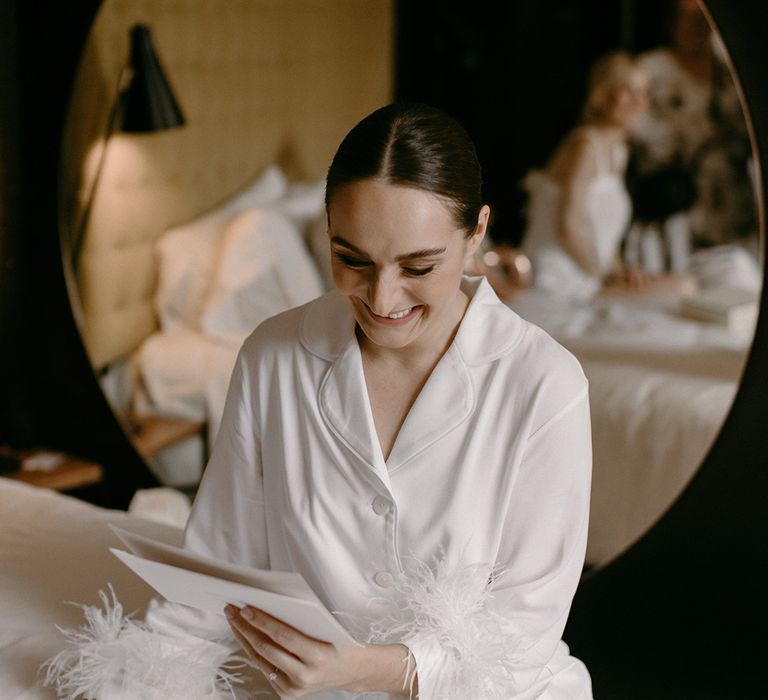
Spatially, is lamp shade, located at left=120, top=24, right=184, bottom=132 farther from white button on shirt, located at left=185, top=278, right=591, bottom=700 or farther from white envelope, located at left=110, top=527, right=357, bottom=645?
white envelope, located at left=110, top=527, right=357, bottom=645

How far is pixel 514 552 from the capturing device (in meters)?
1.19

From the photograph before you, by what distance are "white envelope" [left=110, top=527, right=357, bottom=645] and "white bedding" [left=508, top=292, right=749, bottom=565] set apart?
90 centimetres

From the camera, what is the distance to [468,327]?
1243 mm

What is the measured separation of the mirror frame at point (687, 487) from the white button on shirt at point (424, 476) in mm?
442

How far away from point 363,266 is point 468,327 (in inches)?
7.4

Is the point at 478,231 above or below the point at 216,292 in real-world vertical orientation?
above

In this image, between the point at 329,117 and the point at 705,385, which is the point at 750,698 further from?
the point at 329,117

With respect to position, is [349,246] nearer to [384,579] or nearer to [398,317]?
[398,317]

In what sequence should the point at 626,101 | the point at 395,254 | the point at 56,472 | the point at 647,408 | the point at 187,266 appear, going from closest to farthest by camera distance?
the point at 395,254, the point at 647,408, the point at 56,472, the point at 187,266, the point at 626,101

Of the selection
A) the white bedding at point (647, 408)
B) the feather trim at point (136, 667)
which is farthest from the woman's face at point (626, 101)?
the feather trim at point (136, 667)

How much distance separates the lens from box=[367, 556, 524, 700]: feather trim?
1112 mm

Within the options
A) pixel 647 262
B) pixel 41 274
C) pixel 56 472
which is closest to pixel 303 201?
pixel 41 274

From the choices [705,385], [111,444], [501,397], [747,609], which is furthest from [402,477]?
[111,444]

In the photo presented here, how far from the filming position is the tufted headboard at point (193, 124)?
228cm
